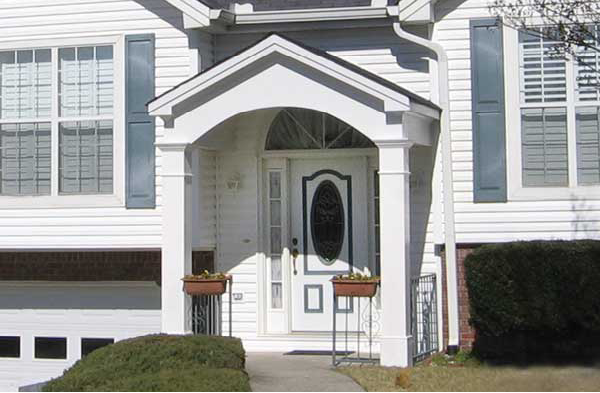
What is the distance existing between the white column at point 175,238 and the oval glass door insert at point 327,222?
6.57ft

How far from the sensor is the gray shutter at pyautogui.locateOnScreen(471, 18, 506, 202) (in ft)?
45.1

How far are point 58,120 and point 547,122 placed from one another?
6.39m

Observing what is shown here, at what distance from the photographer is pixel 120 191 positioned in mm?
14961

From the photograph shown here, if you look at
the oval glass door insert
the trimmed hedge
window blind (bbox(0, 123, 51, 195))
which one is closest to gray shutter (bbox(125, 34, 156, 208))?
window blind (bbox(0, 123, 51, 195))

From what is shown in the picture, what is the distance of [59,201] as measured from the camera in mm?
15172

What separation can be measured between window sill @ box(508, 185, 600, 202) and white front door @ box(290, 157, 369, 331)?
7.09 ft

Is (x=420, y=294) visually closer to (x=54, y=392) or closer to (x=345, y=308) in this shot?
(x=345, y=308)

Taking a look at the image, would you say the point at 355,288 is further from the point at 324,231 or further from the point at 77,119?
the point at 77,119

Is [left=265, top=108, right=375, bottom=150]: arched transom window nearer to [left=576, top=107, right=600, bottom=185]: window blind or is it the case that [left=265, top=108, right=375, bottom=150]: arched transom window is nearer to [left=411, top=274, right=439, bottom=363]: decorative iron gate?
[left=411, top=274, right=439, bottom=363]: decorative iron gate

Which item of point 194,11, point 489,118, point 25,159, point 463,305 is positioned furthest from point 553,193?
point 25,159

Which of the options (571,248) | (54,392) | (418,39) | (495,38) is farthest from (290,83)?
(54,392)

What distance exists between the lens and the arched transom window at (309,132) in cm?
1512

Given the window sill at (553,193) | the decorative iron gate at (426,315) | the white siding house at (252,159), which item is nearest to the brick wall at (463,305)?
the white siding house at (252,159)

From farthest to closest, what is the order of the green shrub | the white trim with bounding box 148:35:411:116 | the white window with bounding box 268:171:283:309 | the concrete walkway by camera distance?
1. the white window with bounding box 268:171:283:309
2. the white trim with bounding box 148:35:411:116
3. the concrete walkway
4. the green shrub
